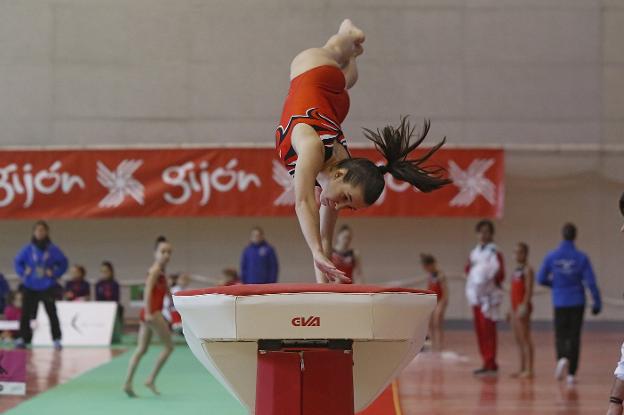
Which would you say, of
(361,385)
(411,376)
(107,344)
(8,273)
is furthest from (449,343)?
(361,385)

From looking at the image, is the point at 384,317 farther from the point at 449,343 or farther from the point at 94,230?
the point at 94,230

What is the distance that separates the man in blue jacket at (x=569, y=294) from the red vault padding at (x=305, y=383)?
5655 millimetres

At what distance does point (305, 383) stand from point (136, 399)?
4.28 m

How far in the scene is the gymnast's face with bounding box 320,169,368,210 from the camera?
343cm

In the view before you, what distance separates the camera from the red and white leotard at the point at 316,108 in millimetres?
3949

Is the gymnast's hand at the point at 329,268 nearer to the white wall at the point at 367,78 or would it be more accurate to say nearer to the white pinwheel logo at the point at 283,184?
the white pinwheel logo at the point at 283,184

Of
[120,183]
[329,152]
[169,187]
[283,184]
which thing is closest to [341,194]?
[329,152]

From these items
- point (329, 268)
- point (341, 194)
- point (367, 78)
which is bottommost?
point (329, 268)

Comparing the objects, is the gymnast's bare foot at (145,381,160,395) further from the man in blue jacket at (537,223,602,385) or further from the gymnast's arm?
the gymnast's arm

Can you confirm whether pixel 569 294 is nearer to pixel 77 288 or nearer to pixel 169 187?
pixel 169 187

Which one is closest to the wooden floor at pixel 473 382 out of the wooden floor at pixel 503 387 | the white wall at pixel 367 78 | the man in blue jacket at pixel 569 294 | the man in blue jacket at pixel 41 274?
the wooden floor at pixel 503 387

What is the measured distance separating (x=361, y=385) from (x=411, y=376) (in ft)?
17.6

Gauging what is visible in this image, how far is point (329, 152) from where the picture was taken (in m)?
3.78

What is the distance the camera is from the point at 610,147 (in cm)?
1380
